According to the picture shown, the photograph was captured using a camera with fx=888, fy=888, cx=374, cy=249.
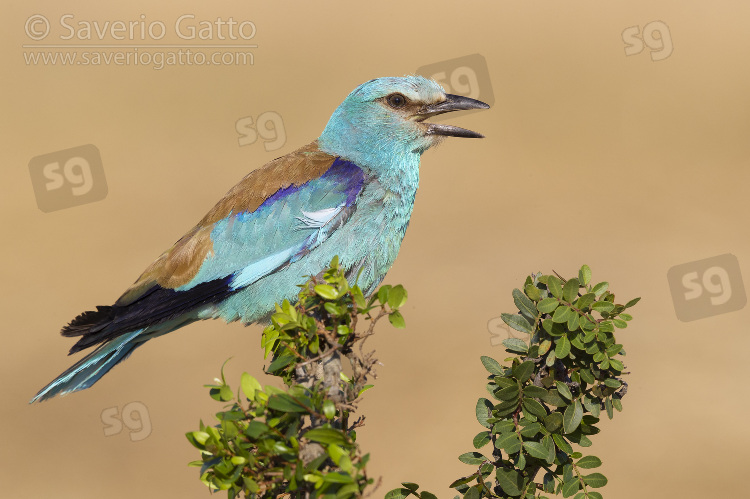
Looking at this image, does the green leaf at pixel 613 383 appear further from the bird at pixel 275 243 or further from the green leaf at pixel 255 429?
the bird at pixel 275 243

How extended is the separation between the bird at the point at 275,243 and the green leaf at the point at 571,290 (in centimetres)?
141

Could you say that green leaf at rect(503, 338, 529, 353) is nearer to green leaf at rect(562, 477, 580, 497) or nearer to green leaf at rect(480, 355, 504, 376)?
green leaf at rect(480, 355, 504, 376)

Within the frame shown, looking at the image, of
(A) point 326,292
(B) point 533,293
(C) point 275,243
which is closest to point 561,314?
(B) point 533,293

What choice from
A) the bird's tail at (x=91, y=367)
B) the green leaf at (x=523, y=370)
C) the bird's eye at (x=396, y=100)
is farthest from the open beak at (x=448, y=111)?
the green leaf at (x=523, y=370)

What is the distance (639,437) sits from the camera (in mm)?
6621

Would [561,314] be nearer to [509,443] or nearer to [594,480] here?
[509,443]

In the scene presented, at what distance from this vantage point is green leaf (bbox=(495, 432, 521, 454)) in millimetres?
2484

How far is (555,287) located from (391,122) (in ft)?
6.78

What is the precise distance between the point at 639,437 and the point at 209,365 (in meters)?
3.52

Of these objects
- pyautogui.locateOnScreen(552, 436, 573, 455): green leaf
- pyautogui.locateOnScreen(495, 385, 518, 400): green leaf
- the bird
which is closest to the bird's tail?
the bird

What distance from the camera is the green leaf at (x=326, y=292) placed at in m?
2.31

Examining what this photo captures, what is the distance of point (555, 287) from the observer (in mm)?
2561

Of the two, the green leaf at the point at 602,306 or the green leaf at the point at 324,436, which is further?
the green leaf at the point at 602,306

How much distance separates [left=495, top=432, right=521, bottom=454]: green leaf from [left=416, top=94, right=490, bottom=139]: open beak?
2190mm
